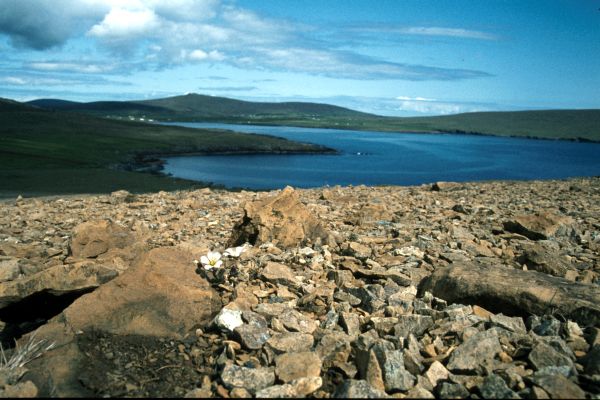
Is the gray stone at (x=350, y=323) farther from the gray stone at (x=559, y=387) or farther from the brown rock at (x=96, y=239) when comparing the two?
the brown rock at (x=96, y=239)

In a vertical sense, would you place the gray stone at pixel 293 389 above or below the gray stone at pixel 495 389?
below

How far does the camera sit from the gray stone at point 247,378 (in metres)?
3.18

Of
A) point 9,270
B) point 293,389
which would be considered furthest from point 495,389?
point 9,270

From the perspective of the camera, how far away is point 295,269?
5.62 meters

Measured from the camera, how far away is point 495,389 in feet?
9.70

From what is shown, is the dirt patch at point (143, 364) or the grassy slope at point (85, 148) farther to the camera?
the grassy slope at point (85, 148)

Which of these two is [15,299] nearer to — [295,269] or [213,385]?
[213,385]

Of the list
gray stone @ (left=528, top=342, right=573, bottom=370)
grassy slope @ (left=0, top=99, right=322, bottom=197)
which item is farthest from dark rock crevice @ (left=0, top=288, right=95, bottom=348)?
grassy slope @ (left=0, top=99, right=322, bottom=197)

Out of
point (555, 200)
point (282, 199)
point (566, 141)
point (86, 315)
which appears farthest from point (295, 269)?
point (566, 141)

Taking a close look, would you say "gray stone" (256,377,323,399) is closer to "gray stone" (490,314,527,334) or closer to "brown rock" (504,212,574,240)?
"gray stone" (490,314,527,334)

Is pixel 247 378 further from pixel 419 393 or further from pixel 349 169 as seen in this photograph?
pixel 349 169

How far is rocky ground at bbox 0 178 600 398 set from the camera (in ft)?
10.4

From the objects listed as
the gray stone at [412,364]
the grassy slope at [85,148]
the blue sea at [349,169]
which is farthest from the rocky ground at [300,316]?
the blue sea at [349,169]

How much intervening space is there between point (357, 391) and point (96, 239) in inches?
196
